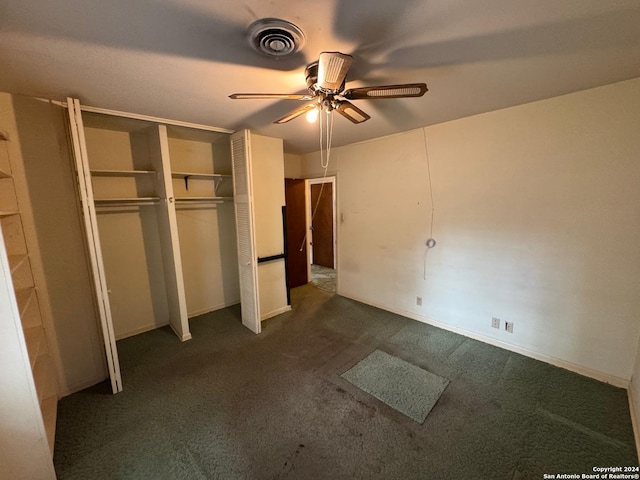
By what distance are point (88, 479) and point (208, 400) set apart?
0.73 meters

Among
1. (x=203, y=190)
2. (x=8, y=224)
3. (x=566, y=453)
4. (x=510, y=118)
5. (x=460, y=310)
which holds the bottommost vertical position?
(x=566, y=453)

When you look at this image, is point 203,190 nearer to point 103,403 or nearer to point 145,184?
point 145,184

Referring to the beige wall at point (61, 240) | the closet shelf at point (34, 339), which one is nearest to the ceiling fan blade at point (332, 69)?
the beige wall at point (61, 240)

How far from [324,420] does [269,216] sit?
7.62ft

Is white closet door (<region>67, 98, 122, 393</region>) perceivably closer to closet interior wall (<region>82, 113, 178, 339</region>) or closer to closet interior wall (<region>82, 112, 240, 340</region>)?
closet interior wall (<region>82, 112, 240, 340</region>)

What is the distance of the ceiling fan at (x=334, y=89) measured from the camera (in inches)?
48.8

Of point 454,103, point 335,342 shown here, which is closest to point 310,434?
point 335,342

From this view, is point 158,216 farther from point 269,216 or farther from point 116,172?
point 269,216

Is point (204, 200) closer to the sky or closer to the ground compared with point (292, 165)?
closer to the ground

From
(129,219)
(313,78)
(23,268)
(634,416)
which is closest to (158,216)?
(129,219)

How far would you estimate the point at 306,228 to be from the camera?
481cm

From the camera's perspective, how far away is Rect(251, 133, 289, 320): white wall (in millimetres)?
3172

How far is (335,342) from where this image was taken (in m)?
2.85

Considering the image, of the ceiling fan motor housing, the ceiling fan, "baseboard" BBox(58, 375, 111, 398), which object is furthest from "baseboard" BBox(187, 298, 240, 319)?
the ceiling fan motor housing
